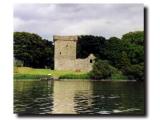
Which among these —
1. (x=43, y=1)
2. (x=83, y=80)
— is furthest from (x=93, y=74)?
(x=43, y=1)

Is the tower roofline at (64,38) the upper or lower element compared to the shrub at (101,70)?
upper

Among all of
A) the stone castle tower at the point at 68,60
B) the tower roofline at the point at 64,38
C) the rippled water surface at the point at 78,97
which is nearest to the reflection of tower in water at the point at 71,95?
the rippled water surface at the point at 78,97

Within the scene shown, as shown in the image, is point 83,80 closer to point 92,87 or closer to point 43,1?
point 92,87

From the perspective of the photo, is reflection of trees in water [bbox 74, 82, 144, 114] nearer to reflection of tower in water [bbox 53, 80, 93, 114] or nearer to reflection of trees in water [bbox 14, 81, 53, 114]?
reflection of tower in water [bbox 53, 80, 93, 114]

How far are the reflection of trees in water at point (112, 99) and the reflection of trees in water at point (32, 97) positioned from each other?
25 cm

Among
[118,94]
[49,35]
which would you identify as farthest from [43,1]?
[118,94]

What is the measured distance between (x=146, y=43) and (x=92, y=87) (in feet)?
1.97

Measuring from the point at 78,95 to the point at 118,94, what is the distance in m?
0.34

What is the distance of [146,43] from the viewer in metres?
10.9

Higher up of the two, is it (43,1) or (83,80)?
(43,1)

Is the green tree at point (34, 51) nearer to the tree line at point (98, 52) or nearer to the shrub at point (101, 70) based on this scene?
the tree line at point (98, 52)

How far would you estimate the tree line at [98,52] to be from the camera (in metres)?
10.9

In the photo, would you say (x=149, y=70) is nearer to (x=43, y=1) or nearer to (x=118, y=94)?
(x=118, y=94)

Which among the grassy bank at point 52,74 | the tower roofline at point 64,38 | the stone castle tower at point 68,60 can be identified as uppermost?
the tower roofline at point 64,38
